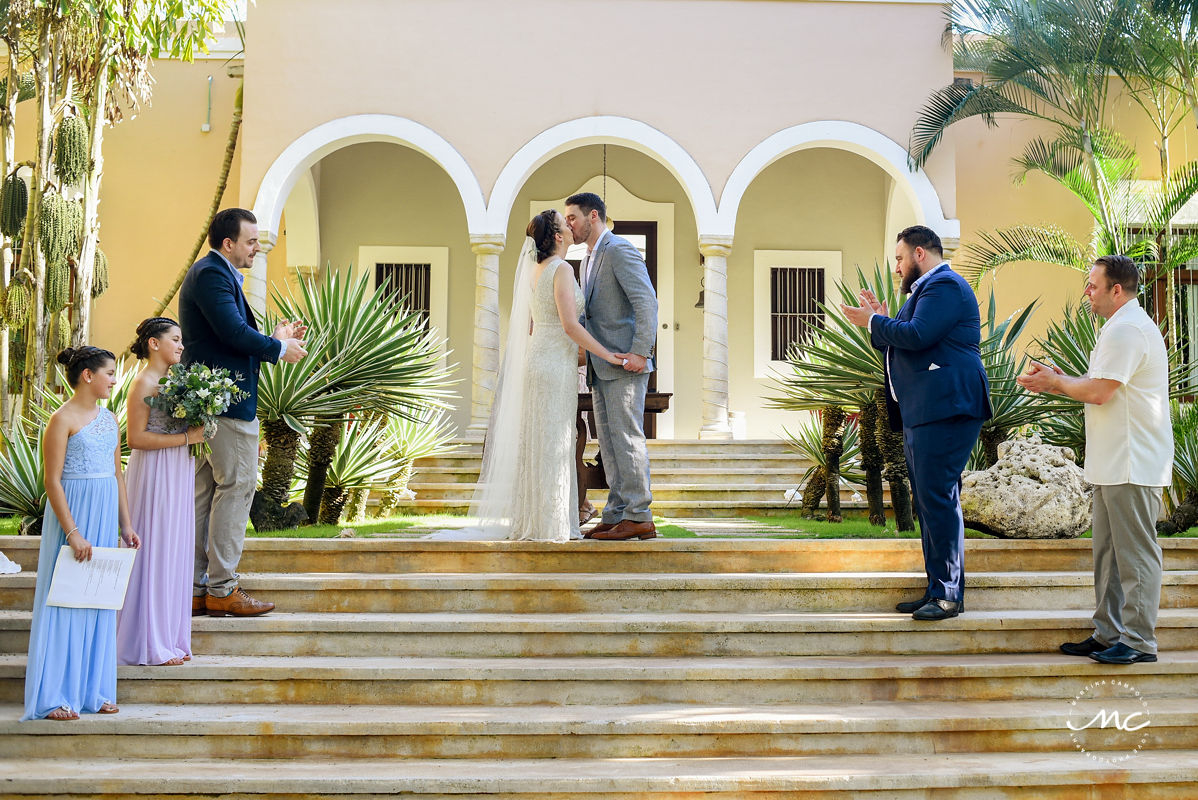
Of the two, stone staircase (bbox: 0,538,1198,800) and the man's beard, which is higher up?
the man's beard

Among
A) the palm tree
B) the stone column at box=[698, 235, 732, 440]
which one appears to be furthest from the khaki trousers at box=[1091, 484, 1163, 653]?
the palm tree

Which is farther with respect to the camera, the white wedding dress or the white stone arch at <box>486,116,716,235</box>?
the white stone arch at <box>486,116,716,235</box>

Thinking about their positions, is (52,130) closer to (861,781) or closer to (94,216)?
(94,216)

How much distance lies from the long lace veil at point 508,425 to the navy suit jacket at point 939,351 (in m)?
1.91

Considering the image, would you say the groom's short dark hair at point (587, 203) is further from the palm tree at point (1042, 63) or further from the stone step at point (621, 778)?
the palm tree at point (1042, 63)

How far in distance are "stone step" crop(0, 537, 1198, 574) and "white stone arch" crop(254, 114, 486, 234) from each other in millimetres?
5857

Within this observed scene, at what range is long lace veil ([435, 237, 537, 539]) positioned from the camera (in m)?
5.57

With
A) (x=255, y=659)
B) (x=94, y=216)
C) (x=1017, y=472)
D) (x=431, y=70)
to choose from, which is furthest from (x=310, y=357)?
(x=431, y=70)

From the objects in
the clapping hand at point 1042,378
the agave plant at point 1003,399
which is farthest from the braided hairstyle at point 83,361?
the agave plant at point 1003,399

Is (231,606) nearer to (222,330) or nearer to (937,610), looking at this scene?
(222,330)

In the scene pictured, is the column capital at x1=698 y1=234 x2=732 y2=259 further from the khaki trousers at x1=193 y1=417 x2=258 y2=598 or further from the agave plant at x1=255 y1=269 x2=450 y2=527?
the khaki trousers at x1=193 y1=417 x2=258 y2=598

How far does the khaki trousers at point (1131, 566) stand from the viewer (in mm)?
4348

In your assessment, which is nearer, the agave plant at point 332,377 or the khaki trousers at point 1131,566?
the khaki trousers at point 1131,566

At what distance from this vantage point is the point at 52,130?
855 cm
